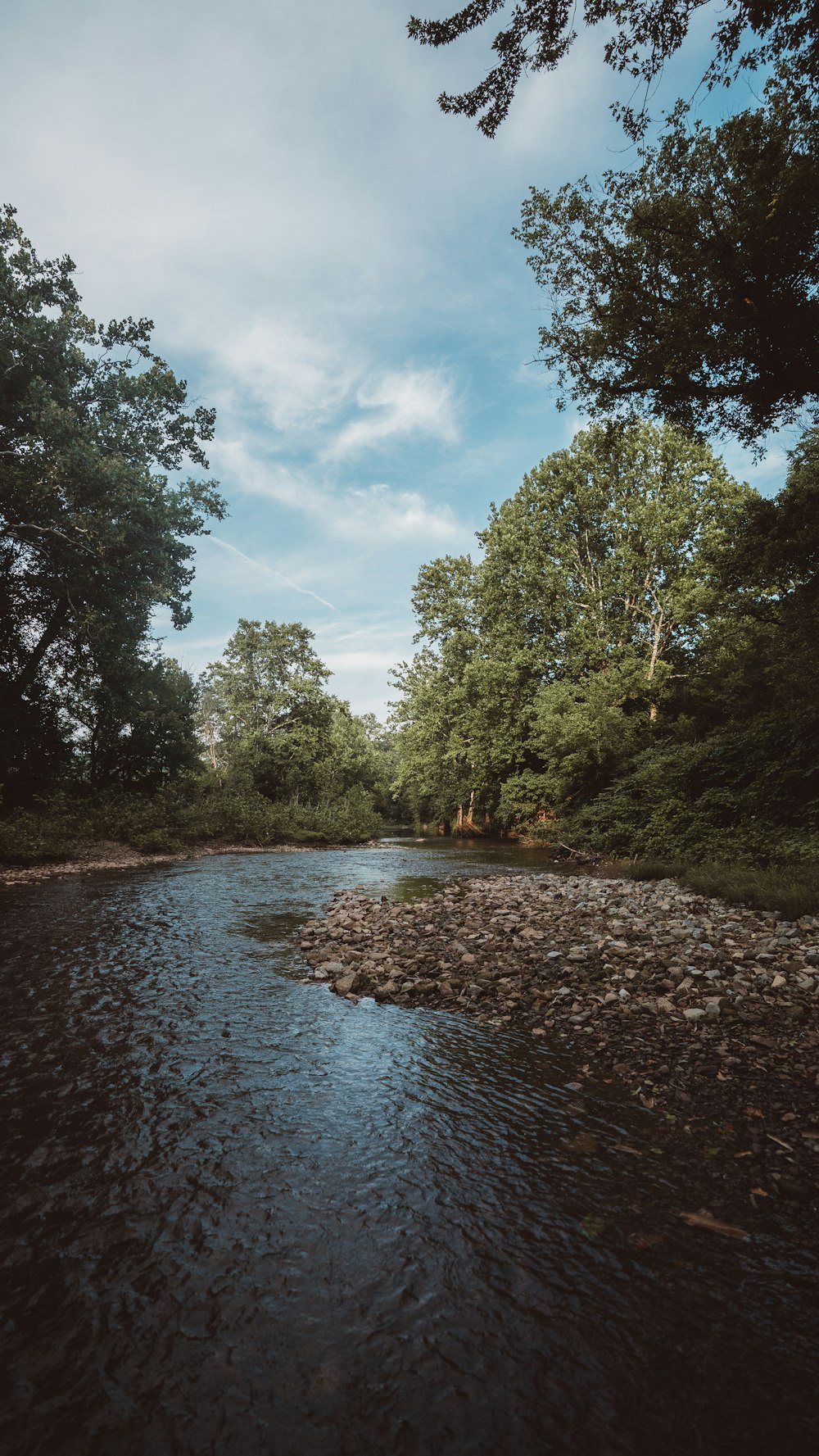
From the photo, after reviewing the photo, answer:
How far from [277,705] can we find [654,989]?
40.7m

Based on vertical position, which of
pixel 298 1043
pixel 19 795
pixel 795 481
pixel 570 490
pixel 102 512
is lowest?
pixel 298 1043

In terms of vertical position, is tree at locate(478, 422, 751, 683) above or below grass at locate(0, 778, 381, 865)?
above

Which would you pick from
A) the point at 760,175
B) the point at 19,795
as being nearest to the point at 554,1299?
the point at 760,175

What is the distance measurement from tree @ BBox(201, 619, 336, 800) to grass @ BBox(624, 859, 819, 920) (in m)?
33.5

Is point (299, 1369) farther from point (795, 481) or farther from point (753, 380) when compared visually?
point (795, 481)

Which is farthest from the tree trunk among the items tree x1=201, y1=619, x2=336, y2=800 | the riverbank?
tree x1=201, y1=619, x2=336, y2=800

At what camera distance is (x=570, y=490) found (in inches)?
1219

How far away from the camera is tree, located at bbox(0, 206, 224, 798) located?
770 inches

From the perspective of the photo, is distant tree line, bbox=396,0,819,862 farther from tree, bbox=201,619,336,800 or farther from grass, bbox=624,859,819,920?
tree, bbox=201,619,336,800

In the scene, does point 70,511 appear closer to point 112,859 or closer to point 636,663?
point 112,859

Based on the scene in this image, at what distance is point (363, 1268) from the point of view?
2818 millimetres

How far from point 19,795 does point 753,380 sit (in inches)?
1016

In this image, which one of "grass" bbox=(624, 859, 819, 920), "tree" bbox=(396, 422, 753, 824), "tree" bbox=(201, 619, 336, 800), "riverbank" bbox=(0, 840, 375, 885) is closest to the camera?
"grass" bbox=(624, 859, 819, 920)

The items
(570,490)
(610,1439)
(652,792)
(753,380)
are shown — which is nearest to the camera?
(610,1439)
